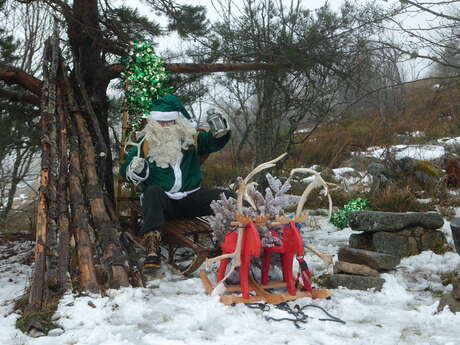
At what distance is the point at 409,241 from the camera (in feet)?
14.5

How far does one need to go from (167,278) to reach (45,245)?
1046 millimetres

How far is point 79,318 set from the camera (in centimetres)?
274

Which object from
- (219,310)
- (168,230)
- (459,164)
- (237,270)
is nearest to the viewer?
(219,310)

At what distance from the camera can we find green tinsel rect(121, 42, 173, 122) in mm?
4934

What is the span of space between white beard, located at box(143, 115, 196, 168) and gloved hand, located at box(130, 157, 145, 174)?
8.1 inches

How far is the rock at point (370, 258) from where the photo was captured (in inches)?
151

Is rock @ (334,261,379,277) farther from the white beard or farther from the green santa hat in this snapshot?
the green santa hat

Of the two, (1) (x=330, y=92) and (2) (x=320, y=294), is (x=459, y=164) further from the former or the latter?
(2) (x=320, y=294)

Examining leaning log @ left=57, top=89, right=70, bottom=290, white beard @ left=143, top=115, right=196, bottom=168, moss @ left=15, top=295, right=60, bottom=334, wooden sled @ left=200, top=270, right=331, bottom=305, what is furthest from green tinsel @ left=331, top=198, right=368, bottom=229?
moss @ left=15, top=295, right=60, bottom=334

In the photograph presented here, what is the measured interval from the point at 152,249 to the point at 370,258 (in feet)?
6.04

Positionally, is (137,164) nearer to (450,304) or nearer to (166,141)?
(166,141)

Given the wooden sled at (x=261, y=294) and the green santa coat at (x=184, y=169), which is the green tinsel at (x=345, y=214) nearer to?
the green santa coat at (x=184, y=169)

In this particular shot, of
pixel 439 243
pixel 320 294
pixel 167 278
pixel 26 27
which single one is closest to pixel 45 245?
pixel 167 278

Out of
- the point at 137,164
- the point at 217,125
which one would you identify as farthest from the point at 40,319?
the point at 217,125
